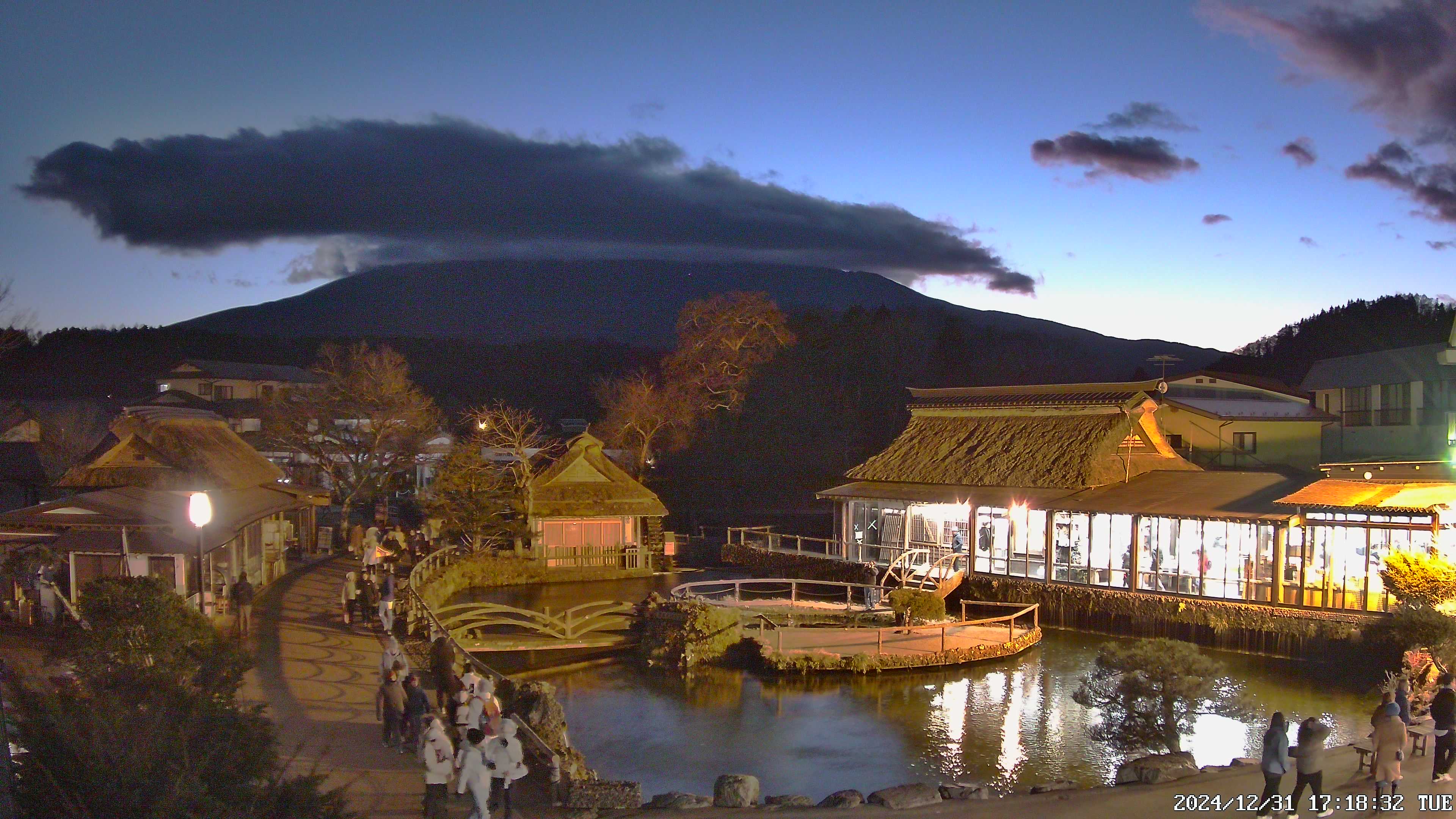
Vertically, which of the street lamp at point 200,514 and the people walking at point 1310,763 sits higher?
the street lamp at point 200,514

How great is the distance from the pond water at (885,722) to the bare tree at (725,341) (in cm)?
2827

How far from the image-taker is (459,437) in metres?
61.5

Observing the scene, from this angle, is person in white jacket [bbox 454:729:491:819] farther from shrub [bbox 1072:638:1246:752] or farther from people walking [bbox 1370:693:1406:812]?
shrub [bbox 1072:638:1246:752]

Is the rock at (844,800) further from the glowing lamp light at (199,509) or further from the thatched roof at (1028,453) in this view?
the thatched roof at (1028,453)

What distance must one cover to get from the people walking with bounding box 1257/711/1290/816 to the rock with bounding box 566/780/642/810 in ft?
19.7

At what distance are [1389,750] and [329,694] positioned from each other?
41.4ft

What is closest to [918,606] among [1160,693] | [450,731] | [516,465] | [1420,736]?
[1160,693]

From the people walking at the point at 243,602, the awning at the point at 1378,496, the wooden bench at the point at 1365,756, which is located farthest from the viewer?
the awning at the point at 1378,496

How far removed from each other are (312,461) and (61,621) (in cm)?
2496

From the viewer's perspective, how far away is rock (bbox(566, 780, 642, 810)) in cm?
1063

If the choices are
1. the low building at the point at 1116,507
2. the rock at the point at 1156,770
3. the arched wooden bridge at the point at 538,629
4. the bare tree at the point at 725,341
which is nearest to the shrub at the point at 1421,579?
the low building at the point at 1116,507

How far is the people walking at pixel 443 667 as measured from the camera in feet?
43.3

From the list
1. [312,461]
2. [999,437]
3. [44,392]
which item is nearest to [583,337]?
[44,392]

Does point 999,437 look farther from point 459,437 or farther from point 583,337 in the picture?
point 583,337
